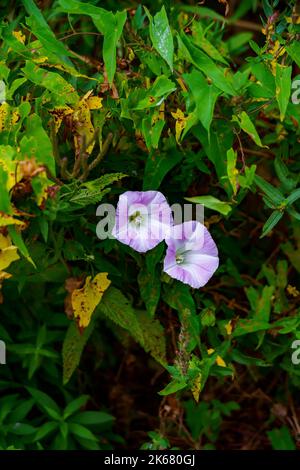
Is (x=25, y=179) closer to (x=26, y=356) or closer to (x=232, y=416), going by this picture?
(x=26, y=356)

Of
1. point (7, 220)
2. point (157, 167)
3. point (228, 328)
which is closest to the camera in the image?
point (7, 220)

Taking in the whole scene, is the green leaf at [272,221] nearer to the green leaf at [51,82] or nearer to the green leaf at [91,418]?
the green leaf at [51,82]

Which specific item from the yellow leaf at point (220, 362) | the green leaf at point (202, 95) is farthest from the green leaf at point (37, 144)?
the yellow leaf at point (220, 362)

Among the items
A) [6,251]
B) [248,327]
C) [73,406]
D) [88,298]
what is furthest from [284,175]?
[73,406]

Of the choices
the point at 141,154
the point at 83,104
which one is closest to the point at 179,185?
the point at 141,154

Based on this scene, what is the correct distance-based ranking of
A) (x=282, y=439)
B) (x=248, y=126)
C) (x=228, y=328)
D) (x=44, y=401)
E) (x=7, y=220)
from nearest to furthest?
(x=7, y=220) → (x=248, y=126) → (x=228, y=328) → (x=44, y=401) → (x=282, y=439)

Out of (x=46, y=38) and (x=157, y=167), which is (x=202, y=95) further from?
(x=46, y=38)

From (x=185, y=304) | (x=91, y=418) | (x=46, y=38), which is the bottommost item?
(x=91, y=418)
